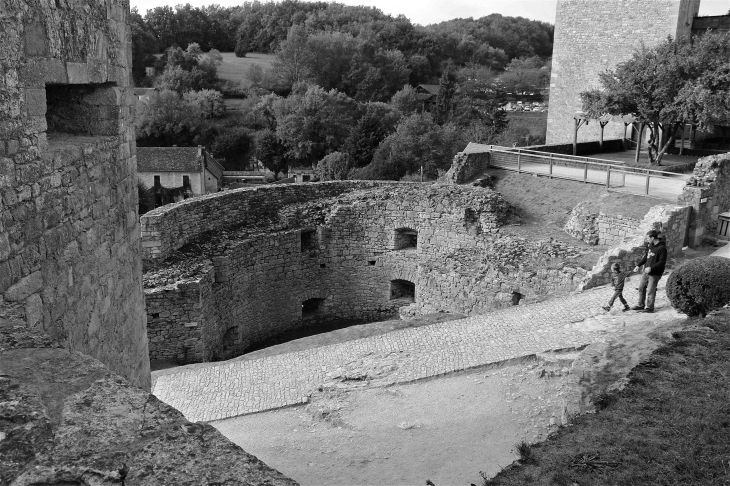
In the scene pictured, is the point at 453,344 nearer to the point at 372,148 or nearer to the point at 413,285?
the point at 413,285

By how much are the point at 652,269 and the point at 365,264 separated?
31.8 feet

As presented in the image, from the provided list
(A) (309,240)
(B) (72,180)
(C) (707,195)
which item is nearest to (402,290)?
(A) (309,240)

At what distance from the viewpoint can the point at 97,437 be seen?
8.07 feet

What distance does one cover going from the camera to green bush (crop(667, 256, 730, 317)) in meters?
9.17

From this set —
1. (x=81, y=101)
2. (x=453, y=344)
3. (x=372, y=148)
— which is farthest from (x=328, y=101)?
(x=81, y=101)

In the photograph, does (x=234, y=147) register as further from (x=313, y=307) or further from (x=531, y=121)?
(x=313, y=307)

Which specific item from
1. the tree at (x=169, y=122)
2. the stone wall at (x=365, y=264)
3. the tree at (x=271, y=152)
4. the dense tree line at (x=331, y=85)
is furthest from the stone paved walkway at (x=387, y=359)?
the tree at (x=169, y=122)

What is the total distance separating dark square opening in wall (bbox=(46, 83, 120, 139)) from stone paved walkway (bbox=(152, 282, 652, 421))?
5.36 metres

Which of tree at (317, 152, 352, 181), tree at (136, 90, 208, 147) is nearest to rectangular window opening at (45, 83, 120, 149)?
tree at (317, 152, 352, 181)

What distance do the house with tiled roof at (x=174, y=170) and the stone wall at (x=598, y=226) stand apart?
34766mm

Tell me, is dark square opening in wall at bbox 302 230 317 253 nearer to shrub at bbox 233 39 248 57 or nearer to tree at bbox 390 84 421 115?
tree at bbox 390 84 421 115

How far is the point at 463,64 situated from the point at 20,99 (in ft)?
307

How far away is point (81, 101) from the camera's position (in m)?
5.48

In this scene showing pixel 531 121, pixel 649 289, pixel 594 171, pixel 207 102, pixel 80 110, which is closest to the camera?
pixel 80 110
